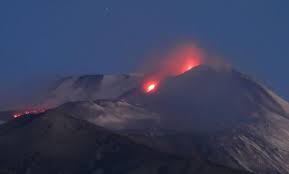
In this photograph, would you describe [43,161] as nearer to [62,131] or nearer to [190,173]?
[62,131]

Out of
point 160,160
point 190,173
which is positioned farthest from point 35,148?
point 190,173

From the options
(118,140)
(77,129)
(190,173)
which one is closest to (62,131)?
(77,129)

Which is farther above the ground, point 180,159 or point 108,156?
point 108,156

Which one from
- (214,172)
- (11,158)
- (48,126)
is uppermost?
(48,126)

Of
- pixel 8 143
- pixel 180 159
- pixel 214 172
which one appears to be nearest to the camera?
pixel 214 172

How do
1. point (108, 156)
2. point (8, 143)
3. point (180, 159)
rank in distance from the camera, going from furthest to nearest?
point (8, 143)
point (108, 156)
point (180, 159)

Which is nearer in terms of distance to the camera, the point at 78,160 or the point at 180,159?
the point at 180,159

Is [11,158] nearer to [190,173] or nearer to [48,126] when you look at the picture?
[48,126]
